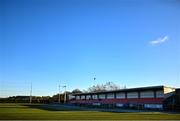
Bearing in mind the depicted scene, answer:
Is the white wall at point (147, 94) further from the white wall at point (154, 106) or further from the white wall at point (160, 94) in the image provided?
the white wall at point (154, 106)

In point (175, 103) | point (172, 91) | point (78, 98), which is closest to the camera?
point (175, 103)

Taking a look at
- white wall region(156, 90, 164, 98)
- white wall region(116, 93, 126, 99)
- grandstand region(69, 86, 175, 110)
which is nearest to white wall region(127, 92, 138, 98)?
grandstand region(69, 86, 175, 110)

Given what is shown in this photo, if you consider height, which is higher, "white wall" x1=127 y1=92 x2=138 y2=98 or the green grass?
"white wall" x1=127 y1=92 x2=138 y2=98

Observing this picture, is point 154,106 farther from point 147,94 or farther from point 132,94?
point 132,94

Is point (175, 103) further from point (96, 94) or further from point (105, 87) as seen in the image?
point (105, 87)

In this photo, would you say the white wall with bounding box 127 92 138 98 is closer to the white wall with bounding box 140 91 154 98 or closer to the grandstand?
the grandstand

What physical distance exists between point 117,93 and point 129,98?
722cm

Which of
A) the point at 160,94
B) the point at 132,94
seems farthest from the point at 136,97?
the point at 160,94

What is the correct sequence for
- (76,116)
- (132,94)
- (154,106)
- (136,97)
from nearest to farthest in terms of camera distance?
(76,116) < (154,106) < (136,97) < (132,94)

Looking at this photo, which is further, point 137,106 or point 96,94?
point 96,94

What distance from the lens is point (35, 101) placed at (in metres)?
140

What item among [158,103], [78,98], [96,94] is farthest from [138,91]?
[78,98]

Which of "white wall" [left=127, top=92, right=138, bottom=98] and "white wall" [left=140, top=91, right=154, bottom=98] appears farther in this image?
"white wall" [left=127, top=92, right=138, bottom=98]

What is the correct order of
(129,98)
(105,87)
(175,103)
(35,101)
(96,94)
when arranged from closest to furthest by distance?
(175,103)
(129,98)
(96,94)
(35,101)
(105,87)
